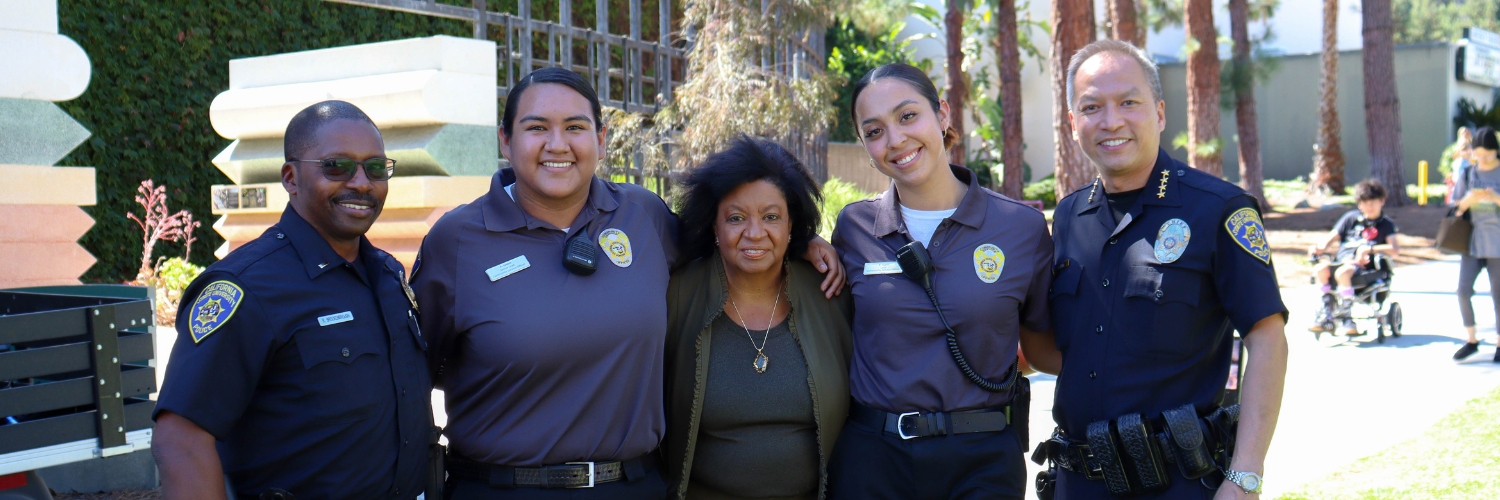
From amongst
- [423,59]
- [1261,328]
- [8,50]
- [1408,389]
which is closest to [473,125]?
[423,59]

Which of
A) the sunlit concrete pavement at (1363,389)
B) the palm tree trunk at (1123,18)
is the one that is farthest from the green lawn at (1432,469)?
the palm tree trunk at (1123,18)

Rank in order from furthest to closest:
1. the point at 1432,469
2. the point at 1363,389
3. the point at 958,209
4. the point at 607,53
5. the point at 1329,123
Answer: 1. the point at 1329,123
2. the point at 607,53
3. the point at 1363,389
4. the point at 1432,469
5. the point at 958,209

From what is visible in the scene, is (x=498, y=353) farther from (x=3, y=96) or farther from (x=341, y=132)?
(x=3, y=96)

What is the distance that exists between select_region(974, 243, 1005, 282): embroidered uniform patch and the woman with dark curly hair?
17.5 inches

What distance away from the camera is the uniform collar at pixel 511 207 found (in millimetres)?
3100

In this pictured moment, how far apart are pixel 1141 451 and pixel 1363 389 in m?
6.00

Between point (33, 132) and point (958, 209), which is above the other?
point (33, 132)

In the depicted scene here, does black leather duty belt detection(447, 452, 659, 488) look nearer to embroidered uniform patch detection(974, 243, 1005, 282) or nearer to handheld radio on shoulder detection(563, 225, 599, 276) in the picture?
handheld radio on shoulder detection(563, 225, 599, 276)

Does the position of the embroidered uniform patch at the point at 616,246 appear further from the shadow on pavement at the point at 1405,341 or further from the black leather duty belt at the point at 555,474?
the shadow on pavement at the point at 1405,341

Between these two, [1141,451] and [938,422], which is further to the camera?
[938,422]

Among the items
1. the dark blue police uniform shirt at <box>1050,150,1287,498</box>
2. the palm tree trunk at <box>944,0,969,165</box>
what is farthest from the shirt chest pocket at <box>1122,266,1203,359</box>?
the palm tree trunk at <box>944,0,969,165</box>

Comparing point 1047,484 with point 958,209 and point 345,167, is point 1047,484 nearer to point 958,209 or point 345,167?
point 958,209

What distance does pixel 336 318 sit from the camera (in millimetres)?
2650

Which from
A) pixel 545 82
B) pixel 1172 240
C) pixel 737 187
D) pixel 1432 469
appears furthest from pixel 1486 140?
pixel 545 82
